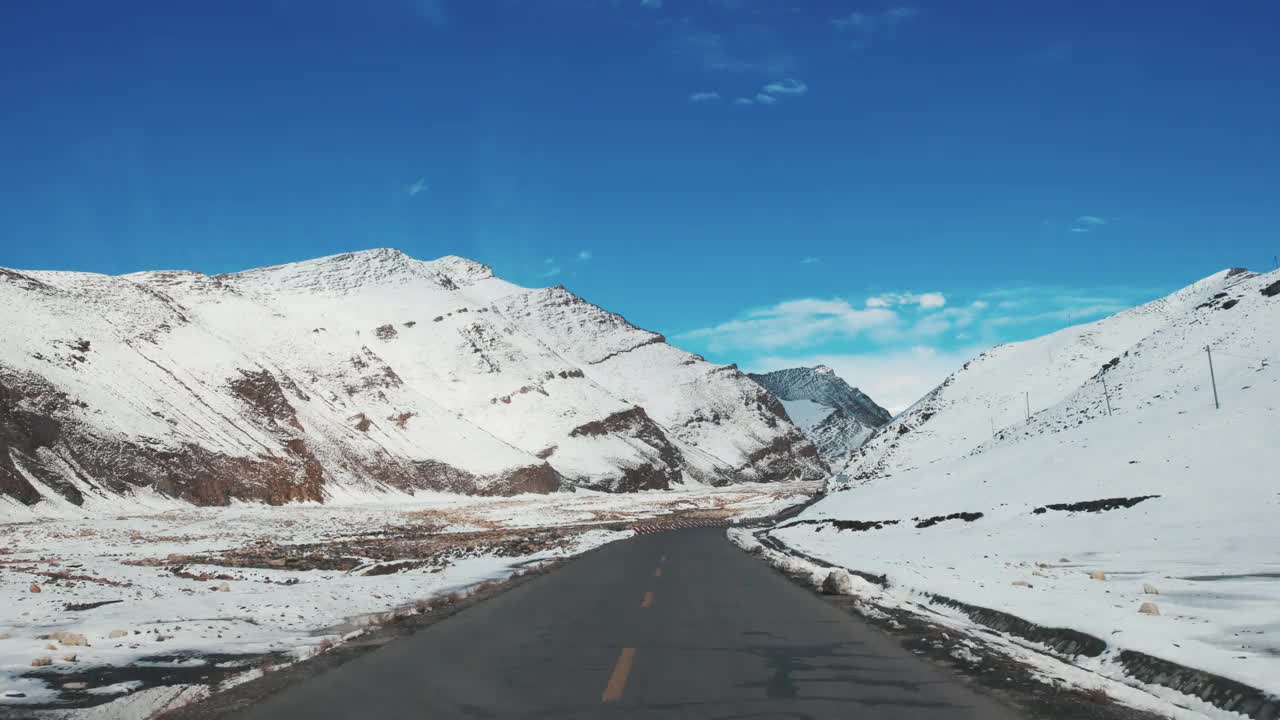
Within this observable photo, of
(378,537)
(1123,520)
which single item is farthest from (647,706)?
(378,537)

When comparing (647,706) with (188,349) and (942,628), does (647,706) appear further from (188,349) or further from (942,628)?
(188,349)

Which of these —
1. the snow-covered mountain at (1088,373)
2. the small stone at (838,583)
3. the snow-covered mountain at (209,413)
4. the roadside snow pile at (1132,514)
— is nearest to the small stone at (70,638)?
the roadside snow pile at (1132,514)

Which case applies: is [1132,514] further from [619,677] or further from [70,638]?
[70,638]

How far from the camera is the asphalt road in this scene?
707cm

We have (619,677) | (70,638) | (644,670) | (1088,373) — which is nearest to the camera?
(619,677)

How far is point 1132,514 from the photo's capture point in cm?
2489

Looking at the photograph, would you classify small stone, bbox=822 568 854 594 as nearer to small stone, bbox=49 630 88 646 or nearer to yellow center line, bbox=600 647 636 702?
yellow center line, bbox=600 647 636 702

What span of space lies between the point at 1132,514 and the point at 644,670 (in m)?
22.0

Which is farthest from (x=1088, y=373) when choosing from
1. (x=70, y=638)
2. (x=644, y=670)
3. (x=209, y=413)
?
(x=209, y=413)

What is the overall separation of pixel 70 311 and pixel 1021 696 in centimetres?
9480

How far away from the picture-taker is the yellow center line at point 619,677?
7480mm

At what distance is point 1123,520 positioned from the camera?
24.5 metres

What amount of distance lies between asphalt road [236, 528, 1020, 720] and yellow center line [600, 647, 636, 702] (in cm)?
2

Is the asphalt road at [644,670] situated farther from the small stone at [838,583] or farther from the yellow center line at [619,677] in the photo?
the small stone at [838,583]
